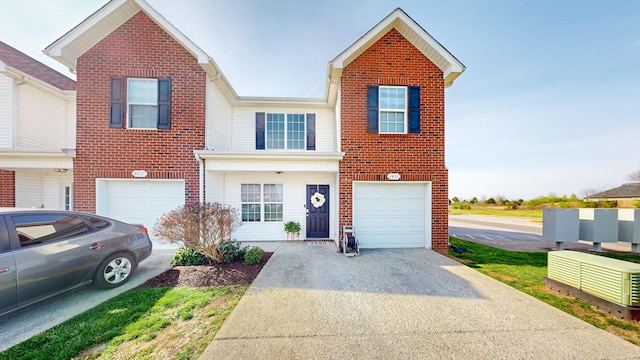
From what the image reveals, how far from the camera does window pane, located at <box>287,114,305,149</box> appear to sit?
30.8 feet

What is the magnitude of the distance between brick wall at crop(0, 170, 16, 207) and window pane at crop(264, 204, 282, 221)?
8229mm

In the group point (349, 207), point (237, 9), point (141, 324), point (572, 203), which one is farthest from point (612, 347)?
point (572, 203)

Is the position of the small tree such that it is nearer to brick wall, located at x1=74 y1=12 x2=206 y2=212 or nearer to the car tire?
the car tire

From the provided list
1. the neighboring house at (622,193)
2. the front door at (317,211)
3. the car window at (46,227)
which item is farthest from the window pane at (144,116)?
the neighboring house at (622,193)

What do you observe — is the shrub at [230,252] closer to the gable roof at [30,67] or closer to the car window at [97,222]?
the car window at [97,222]

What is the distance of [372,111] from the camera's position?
7.51 metres

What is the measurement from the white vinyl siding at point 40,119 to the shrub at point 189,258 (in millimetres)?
7703

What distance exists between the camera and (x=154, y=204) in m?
7.18

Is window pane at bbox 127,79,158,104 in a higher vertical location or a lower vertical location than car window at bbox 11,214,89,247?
higher

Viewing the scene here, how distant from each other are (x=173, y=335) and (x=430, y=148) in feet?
26.2

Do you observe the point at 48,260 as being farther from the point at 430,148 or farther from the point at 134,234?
the point at 430,148

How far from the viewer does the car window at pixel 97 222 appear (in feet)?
14.2

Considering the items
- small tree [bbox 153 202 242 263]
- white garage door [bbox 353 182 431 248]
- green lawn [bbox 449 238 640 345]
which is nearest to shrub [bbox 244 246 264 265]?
small tree [bbox 153 202 242 263]

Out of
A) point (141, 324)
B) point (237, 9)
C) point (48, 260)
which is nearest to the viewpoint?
point (141, 324)
